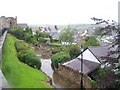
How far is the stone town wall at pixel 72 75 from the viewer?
22.8 metres

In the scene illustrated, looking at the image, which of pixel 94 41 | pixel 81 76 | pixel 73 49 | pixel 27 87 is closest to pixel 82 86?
pixel 81 76

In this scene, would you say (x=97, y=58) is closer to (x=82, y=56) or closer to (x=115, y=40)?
(x=82, y=56)

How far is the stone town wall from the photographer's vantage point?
22.8 m

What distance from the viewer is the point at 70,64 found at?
88.9ft

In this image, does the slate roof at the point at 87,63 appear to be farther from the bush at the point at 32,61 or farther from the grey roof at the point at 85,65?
the bush at the point at 32,61

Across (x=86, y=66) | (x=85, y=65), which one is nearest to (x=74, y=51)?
(x=85, y=65)

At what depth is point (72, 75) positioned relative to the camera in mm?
25469

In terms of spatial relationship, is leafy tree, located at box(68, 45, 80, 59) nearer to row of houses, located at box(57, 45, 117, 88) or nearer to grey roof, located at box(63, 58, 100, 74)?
row of houses, located at box(57, 45, 117, 88)

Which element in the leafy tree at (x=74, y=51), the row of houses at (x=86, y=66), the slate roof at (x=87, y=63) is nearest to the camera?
the row of houses at (x=86, y=66)

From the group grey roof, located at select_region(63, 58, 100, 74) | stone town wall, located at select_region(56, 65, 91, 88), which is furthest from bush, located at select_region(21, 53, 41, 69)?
grey roof, located at select_region(63, 58, 100, 74)

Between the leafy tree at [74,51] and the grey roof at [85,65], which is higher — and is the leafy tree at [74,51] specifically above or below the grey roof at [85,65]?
below

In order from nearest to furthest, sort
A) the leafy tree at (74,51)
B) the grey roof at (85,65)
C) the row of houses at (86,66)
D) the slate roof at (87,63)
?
1. the row of houses at (86,66)
2. the grey roof at (85,65)
3. the slate roof at (87,63)
4. the leafy tree at (74,51)

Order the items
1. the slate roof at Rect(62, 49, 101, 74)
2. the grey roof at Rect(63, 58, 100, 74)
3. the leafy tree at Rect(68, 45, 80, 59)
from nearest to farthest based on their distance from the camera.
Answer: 1. the grey roof at Rect(63, 58, 100, 74)
2. the slate roof at Rect(62, 49, 101, 74)
3. the leafy tree at Rect(68, 45, 80, 59)

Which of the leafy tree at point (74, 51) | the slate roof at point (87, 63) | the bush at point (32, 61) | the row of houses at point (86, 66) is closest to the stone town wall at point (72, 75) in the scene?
the row of houses at point (86, 66)
